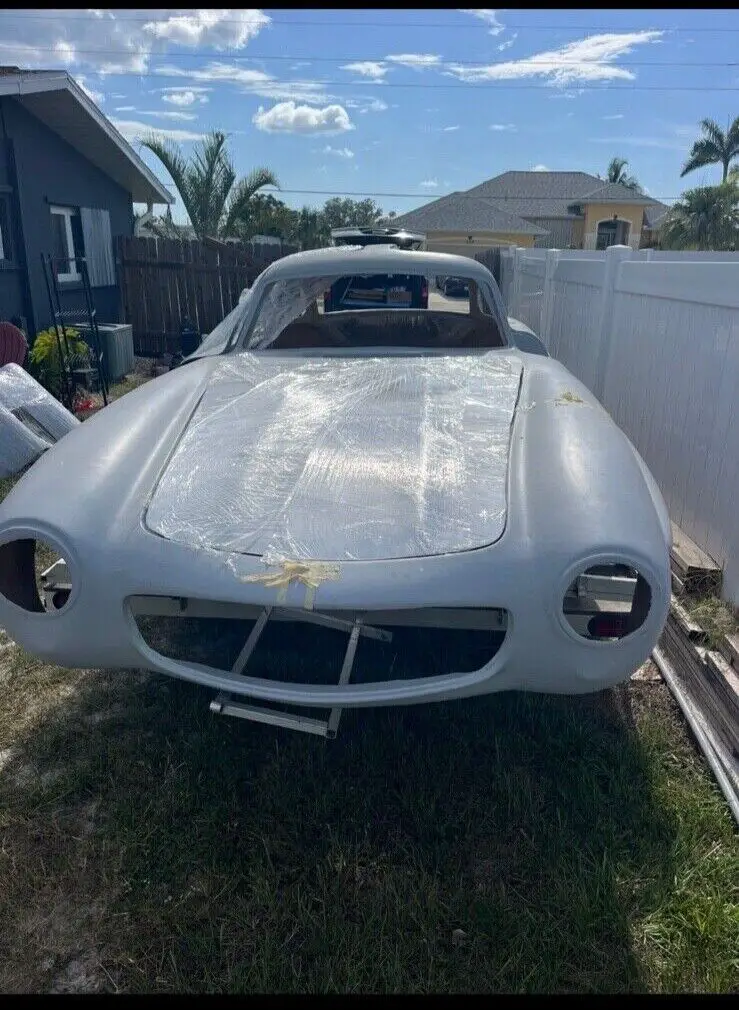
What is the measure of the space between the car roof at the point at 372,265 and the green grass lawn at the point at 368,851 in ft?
7.85

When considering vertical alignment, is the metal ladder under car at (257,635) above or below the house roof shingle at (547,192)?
below

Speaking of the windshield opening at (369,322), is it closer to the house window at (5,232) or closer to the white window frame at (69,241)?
the house window at (5,232)

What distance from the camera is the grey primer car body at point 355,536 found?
2.14m

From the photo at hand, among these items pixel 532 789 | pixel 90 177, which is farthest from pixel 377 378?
pixel 90 177

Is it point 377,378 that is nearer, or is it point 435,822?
point 435,822

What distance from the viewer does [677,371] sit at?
3.99 meters

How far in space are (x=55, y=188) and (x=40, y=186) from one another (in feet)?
1.47

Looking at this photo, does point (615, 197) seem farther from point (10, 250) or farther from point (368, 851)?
point (368, 851)

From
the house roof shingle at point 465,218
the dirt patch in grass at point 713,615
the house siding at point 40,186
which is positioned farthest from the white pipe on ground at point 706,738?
the house roof shingle at point 465,218

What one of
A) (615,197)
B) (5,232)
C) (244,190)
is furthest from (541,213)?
(5,232)

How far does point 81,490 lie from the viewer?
96.8 inches
